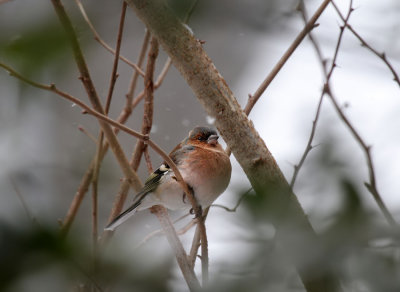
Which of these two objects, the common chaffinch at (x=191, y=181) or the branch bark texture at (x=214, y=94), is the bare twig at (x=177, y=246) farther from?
the branch bark texture at (x=214, y=94)

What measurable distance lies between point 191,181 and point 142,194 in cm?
35

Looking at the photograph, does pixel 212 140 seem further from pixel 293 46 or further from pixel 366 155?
pixel 366 155

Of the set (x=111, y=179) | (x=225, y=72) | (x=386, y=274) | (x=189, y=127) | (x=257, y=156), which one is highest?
(x=225, y=72)

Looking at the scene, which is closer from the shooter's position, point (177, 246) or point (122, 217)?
point (177, 246)

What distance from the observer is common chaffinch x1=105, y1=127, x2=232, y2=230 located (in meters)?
3.05

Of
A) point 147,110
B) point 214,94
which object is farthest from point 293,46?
point 147,110

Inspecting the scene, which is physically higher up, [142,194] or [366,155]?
[142,194]

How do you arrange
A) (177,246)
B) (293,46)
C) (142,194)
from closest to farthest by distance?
(177,246) → (293,46) → (142,194)

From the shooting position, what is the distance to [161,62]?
6043mm

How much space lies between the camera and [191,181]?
124 inches

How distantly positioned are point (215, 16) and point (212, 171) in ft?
4.85

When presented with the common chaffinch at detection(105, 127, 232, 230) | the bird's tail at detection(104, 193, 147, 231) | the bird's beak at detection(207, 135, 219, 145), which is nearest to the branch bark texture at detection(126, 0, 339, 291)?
the common chaffinch at detection(105, 127, 232, 230)

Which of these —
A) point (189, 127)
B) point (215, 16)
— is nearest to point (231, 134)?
→ point (215, 16)

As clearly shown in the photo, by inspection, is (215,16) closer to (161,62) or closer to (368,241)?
(368,241)
